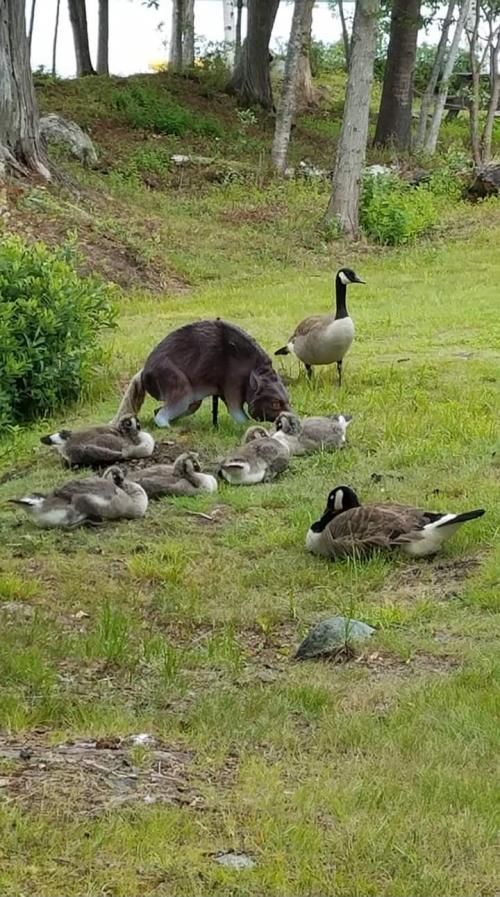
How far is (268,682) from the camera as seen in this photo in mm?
6012

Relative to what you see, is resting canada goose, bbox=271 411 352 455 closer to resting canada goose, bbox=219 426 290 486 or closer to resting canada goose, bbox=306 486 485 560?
resting canada goose, bbox=219 426 290 486

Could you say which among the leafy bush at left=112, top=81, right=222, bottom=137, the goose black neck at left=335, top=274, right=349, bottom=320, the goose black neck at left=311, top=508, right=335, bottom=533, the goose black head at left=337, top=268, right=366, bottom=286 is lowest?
the goose black neck at left=311, top=508, right=335, bottom=533

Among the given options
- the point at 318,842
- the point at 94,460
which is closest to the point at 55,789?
the point at 318,842

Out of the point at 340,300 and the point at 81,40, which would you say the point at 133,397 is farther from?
the point at 81,40

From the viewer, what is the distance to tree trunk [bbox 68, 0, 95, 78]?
35094 mm

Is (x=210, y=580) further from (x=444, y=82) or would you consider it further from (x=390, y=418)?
(x=444, y=82)

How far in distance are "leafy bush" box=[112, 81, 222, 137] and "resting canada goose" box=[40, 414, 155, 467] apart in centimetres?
2079

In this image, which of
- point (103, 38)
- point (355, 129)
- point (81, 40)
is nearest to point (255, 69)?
point (81, 40)

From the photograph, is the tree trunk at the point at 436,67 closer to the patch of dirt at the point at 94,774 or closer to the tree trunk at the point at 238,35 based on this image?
the tree trunk at the point at 238,35

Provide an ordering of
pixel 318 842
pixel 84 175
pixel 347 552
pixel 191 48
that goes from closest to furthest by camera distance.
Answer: pixel 318 842 < pixel 347 552 < pixel 84 175 < pixel 191 48

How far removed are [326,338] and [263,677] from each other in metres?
6.39

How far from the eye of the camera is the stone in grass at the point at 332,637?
6.32m

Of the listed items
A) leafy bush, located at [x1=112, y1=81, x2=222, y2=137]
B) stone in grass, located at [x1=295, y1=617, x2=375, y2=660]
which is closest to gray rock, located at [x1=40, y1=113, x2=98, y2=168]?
leafy bush, located at [x1=112, y1=81, x2=222, y2=137]

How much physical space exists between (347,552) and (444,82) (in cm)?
2356
